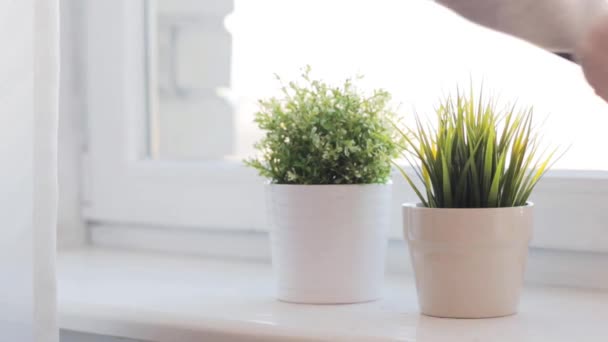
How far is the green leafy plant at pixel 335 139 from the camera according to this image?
82 centimetres

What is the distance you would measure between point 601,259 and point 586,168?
0.10 meters

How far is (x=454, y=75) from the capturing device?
1014mm

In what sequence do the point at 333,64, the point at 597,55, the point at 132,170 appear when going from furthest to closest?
the point at 132,170
the point at 333,64
the point at 597,55

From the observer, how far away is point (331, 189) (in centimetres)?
81

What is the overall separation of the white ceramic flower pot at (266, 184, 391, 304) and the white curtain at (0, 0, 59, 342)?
224 mm

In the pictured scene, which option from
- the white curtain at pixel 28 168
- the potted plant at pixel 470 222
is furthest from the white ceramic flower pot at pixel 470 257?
the white curtain at pixel 28 168

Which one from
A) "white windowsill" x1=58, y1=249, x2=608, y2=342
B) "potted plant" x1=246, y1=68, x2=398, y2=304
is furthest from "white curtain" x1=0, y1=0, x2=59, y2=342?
"potted plant" x1=246, y1=68, x2=398, y2=304

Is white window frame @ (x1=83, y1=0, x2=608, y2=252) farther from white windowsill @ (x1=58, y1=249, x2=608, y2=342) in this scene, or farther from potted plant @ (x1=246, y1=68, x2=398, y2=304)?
potted plant @ (x1=246, y1=68, x2=398, y2=304)

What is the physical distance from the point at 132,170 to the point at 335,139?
50 centimetres

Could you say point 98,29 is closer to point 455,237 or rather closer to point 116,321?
point 116,321

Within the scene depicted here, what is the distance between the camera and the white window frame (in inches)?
44.8

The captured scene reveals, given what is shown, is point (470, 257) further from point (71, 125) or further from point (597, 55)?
point (71, 125)

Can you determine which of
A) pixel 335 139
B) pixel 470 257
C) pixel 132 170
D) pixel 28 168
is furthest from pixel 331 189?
pixel 132 170

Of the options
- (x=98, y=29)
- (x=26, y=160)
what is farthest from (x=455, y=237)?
(x=98, y=29)
